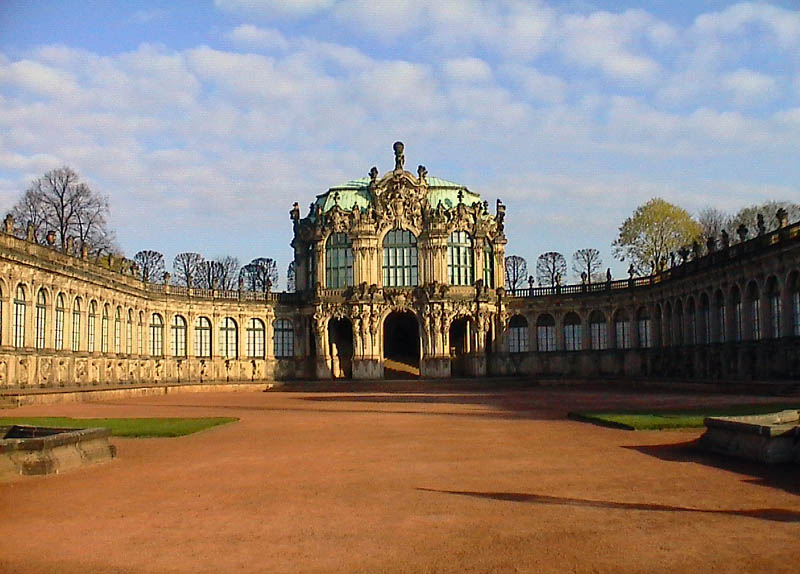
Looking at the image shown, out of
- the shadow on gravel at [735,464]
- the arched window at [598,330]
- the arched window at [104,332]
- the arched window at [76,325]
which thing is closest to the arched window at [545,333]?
the arched window at [598,330]

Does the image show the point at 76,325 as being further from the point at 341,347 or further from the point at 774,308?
the point at 774,308

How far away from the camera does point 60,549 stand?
12.2 metres

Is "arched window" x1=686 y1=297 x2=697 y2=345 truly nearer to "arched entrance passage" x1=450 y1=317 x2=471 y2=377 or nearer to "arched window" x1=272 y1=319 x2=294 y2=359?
"arched entrance passage" x1=450 y1=317 x2=471 y2=377

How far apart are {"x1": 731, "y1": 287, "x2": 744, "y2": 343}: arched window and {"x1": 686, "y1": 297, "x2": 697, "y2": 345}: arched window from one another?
6.64 meters

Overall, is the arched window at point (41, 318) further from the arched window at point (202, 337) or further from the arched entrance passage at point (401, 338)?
the arched entrance passage at point (401, 338)

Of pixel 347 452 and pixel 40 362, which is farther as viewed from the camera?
pixel 40 362

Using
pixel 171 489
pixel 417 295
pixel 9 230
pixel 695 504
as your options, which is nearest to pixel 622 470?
pixel 695 504

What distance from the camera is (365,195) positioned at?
268 ft

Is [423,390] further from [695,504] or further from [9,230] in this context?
[695,504]

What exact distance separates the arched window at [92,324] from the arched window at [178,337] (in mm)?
14886

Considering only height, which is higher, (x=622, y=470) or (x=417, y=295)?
(x=417, y=295)

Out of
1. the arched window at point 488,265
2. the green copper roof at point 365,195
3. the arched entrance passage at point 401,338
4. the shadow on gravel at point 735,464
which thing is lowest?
the shadow on gravel at point 735,464

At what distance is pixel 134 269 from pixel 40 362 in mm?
23745

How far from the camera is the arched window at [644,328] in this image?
74625 millimetres
